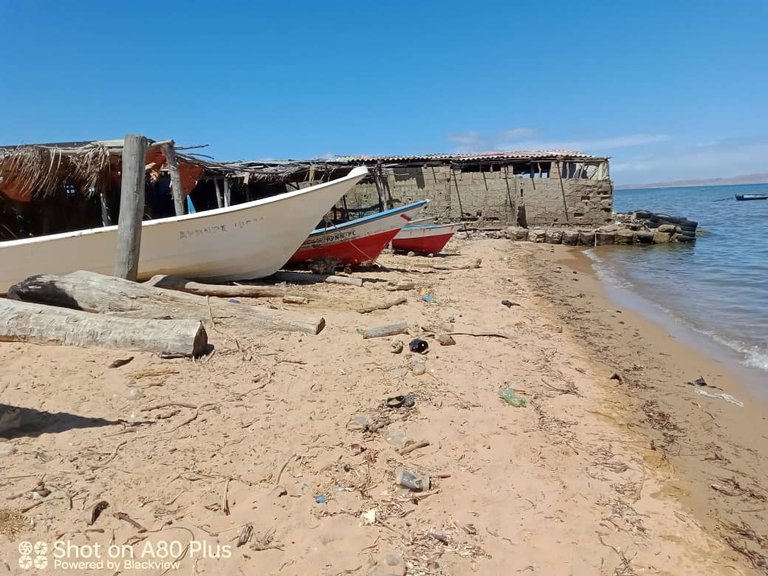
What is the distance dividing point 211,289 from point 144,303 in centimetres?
157

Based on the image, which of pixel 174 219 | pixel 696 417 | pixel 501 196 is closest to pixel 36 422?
pixel 174 219

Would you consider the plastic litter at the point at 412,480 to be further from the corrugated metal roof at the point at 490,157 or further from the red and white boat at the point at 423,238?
the corrugated metal roof at the point at 490,157

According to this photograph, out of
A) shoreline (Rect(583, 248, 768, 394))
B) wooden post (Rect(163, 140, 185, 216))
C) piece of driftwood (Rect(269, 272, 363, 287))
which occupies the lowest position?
shoreline (Rect(583, 248, 768, 394))

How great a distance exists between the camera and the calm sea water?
714cm

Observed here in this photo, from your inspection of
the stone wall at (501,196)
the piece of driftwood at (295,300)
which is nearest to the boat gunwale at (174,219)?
the piece of driftwood at (295,300)

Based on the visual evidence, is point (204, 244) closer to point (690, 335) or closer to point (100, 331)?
point (100, 331)

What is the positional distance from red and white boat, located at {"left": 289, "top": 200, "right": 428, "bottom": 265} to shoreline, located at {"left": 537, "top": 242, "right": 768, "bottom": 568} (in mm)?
4308

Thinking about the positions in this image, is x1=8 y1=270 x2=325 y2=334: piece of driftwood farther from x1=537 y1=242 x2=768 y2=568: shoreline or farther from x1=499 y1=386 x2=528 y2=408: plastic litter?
x1=537 y1=242 x2=768 y2=568: shoreline

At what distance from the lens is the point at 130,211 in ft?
20.7

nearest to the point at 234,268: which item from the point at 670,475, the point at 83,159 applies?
the point at 83,159

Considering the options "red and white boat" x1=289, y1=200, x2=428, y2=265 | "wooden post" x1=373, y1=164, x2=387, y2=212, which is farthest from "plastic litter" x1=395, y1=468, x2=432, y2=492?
"wooden post" x1=373, y1=164, x2=387, y2=212

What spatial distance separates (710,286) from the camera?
35.6 ft

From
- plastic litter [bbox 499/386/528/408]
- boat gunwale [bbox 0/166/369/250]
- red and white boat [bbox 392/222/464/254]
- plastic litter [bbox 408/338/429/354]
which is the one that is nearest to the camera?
plastic litter [bbox 499/386/528/408]

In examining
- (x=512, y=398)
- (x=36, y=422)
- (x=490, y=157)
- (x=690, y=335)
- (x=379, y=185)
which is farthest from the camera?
(x=490, y=157)
